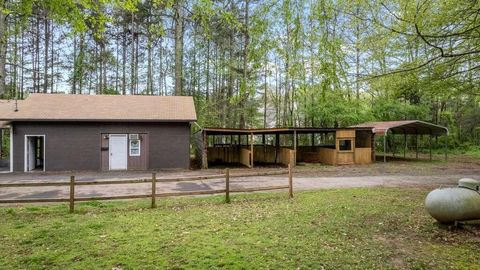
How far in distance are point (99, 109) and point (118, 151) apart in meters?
2.66

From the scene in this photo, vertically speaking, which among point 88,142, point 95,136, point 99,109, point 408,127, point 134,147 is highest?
point 99,109

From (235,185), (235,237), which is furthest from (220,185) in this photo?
(235,237)

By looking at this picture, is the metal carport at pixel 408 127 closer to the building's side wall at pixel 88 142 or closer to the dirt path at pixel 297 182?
the dirt path at pixel 297 182

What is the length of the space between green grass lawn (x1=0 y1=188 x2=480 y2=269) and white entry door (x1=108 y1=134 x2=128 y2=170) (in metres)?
8.98

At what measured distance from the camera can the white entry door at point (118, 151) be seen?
16.9 m

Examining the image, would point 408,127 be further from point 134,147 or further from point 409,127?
point 134,147

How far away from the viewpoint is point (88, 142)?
16.7 meters

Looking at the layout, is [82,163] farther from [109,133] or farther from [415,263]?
[415,263]

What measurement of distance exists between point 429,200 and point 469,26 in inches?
127

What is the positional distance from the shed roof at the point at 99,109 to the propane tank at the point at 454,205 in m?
12.8

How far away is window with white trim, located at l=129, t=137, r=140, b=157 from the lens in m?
17.1

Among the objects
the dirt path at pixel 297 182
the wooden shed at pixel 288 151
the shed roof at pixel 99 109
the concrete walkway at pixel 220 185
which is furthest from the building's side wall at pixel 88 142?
the concrete walkway at pixel 220 185

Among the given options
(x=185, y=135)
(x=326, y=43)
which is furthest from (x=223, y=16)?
(x=185, y=135)

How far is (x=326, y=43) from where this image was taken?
12.2 feet
